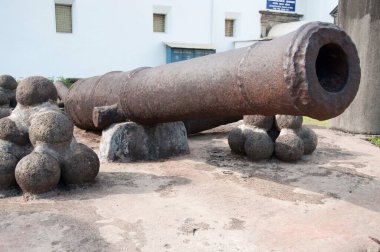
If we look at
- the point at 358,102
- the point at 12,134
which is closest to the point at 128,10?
the point at 358,102

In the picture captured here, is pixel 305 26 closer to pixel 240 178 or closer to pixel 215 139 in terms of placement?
pixel 240 178

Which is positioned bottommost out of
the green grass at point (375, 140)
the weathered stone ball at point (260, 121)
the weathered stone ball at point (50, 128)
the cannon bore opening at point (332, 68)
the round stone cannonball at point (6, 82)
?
the green grass at point (375, 140)

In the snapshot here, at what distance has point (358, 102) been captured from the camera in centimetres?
713

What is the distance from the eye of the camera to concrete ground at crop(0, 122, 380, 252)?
234 centimetres

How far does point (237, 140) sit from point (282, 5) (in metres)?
18.6

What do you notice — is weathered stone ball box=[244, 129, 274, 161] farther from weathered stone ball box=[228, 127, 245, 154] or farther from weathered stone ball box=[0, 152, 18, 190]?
weathered stone ball box=[0, 152, 18, 190]

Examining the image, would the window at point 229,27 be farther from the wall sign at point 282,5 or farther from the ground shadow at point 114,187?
the ground shadow at point 114,187

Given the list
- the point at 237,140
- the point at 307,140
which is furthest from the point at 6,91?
the point at 307,140

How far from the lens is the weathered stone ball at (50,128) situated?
10.6 feet

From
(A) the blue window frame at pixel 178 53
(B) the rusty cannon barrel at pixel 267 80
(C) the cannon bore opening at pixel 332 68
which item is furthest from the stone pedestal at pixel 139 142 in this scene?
(A) the blue window frame at pixel 178 53

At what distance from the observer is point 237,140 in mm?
4598

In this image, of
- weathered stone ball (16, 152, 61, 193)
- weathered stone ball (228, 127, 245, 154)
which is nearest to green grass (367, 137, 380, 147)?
weathered stone ball (228, 127, 245, 154)

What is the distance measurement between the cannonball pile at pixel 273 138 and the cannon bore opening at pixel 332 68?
76.2 inches

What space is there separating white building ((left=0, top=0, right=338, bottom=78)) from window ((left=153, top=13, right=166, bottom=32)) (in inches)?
1.6
